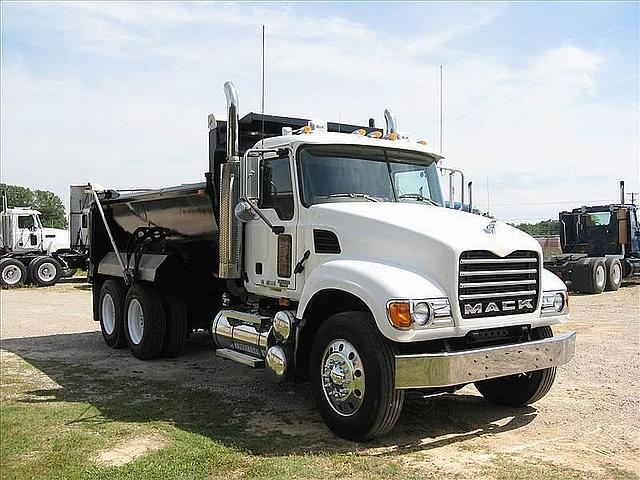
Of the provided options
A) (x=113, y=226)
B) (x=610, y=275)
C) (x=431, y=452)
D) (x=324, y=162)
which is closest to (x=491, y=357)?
(x=431, y=452)

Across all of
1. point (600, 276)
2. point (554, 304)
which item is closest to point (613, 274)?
point (600, 276)

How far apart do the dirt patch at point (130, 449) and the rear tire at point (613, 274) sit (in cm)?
1693

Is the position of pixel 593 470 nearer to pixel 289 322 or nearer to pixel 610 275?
pixel 289 322

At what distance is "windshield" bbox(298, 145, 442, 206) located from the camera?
6.62 metres

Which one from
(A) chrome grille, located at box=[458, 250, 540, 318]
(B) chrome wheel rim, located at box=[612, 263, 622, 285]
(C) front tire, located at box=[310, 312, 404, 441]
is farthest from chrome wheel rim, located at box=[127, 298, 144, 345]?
(B) chrome wheel rim, located at box=[612, 263, 622, 285]

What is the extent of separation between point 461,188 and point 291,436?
3.39m

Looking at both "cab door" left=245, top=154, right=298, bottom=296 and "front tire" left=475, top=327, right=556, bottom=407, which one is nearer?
"front tire" left=475, top=327, right=556, bottom=407

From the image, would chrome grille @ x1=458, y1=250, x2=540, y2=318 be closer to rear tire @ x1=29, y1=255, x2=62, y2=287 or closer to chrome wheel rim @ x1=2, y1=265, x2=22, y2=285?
rear tire @ x1=29, y1=255, x2=62, y2=287

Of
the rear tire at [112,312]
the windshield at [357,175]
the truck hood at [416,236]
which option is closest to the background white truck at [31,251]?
the rear tire at [112,312]

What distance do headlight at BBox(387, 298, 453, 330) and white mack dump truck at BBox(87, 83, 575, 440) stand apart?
11 millimetres

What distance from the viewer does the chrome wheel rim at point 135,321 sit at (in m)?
9.55

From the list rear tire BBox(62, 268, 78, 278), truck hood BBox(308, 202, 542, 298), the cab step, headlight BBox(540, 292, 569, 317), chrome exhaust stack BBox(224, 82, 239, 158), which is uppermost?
chrome exhaust stack BBox(224, 82, 239, 158)

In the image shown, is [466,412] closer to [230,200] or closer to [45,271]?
[230,200]

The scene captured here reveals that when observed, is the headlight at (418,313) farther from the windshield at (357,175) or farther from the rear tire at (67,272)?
the rear tire at (67,272)
